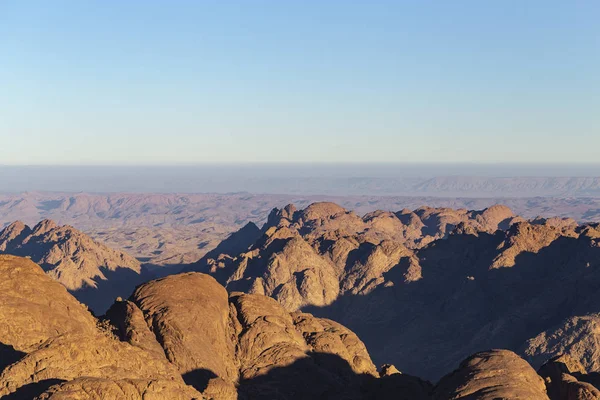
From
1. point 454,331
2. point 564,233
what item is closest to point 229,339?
point 454,331

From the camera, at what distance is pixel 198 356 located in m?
34.3

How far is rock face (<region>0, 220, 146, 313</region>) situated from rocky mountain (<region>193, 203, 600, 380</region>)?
50.5 feet

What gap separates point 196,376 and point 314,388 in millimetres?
5843

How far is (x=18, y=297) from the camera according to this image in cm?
3291

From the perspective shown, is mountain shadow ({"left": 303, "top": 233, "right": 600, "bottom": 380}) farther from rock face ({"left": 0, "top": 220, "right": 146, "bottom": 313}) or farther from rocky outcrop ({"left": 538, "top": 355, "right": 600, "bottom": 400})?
rock face ({"left": 0, "top": 220, "right": 146, "bottom": 313})

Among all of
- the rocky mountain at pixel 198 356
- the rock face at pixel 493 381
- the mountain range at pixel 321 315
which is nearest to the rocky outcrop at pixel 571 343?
the mountain range at pixel 321 315

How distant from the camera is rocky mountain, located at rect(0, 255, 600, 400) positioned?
26.7 m

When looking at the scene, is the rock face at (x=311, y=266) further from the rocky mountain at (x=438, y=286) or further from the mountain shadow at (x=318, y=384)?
the mountain shadow at (x=318, y=384)

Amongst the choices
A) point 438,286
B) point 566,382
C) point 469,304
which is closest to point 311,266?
point 438,286

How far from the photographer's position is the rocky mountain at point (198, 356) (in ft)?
87.5

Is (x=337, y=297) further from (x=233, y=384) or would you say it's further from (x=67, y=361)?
(x=67, y=361)

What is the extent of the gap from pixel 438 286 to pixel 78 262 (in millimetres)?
58548

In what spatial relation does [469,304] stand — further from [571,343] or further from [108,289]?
[108,289]

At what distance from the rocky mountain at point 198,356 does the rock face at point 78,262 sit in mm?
70896
